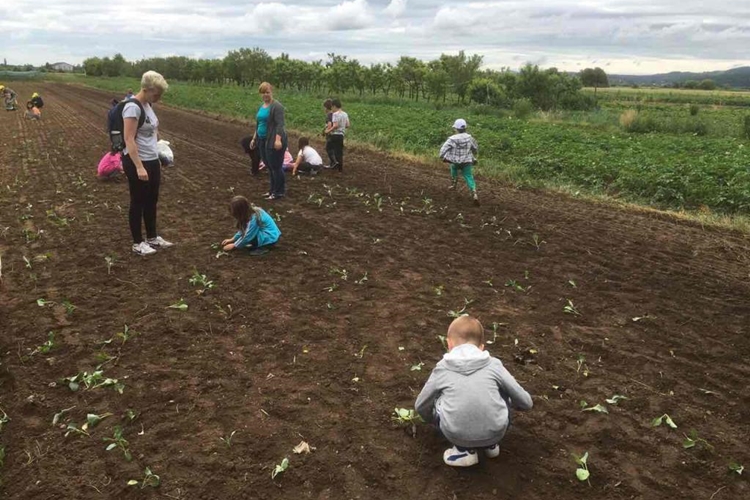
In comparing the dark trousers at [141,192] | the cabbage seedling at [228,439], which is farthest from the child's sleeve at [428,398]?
the dark trousers at [141,192]

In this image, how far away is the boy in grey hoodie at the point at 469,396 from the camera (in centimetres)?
318

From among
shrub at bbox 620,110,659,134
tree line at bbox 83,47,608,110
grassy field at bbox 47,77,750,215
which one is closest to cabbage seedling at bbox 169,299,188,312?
grassy field at bbox 47,77,750,215

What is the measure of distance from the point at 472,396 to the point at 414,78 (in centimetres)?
5264

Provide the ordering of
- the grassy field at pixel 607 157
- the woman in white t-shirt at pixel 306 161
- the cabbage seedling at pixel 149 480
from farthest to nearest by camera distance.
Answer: the woman in white t-shirt at pixel 306 161
the grassy field at pixel 607 157
the cabbage seedling at pixel 149 480

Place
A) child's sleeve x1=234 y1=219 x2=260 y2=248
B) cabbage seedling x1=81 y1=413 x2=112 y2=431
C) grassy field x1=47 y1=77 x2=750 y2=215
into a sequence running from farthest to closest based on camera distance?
grassy field x1=47 y1=77 x2=750 y2=215, child's sleeve x1=234 y1=219 x2=260 y2=248, cabbage seedling x1=81 y1=413 x2=112 y2=431

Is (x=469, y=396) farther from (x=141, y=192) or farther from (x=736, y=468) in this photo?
(x=141, y=192)

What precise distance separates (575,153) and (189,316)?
41.1 feet

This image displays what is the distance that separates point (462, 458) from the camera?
3320mm

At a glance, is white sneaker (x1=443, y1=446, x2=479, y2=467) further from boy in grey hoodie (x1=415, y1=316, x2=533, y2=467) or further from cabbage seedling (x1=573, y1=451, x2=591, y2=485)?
cabbage seedling (x1=573, y1=451, x2=591, y2=485)

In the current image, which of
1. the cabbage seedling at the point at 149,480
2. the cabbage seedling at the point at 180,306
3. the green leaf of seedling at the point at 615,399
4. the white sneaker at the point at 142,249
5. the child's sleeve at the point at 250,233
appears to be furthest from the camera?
the child's sleeve at the point at 250,233

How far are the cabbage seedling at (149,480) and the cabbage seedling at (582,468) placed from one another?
101 inches

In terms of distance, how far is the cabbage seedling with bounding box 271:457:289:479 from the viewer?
3275 millimetres

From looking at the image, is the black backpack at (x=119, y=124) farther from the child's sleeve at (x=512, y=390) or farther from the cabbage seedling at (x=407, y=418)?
the child's sleeve at (x=512, y=390)

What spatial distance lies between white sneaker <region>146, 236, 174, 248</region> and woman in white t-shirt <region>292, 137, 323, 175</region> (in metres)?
5.13
